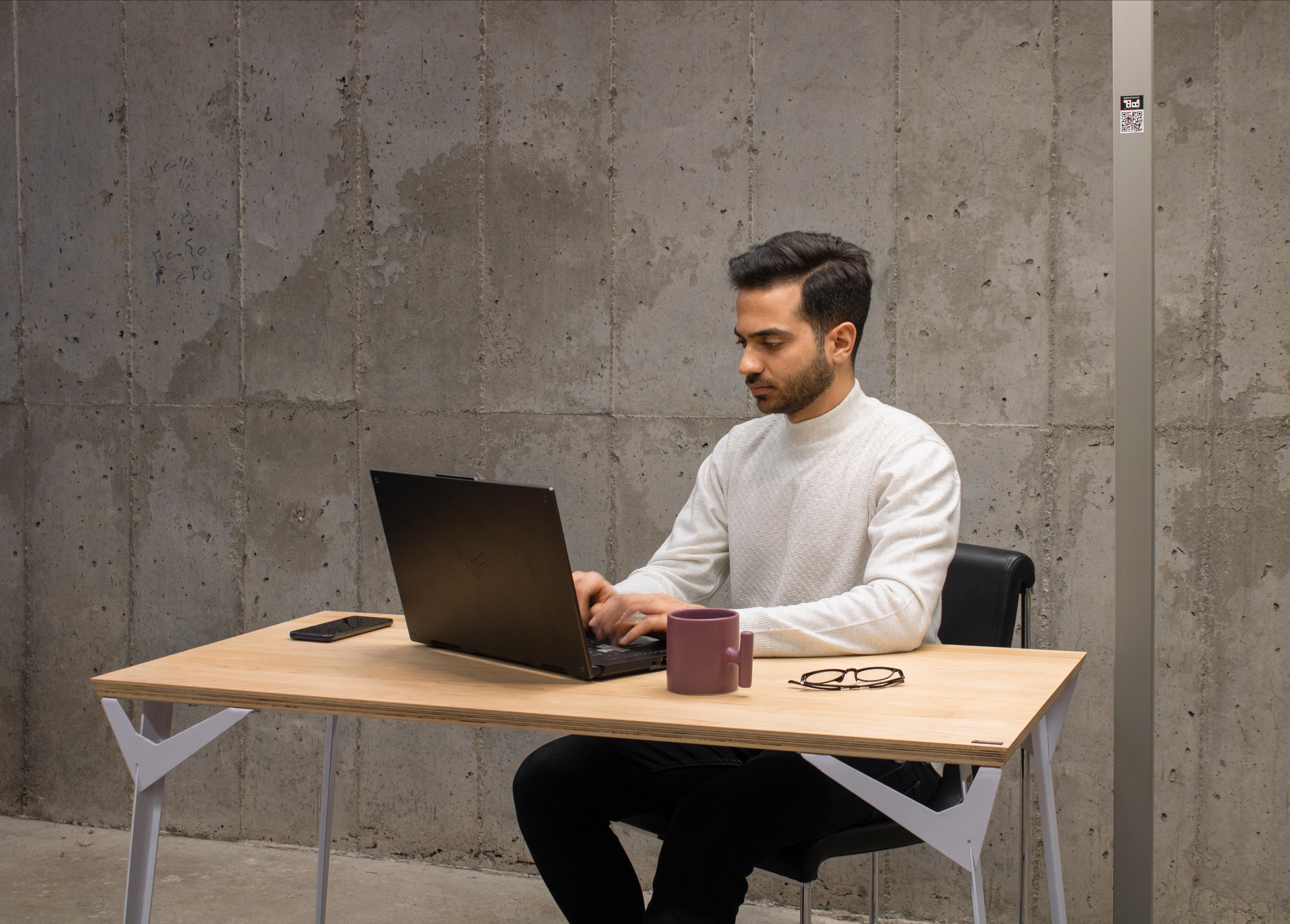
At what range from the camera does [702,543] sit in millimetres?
2174

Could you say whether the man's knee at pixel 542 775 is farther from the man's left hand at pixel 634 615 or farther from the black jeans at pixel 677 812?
the man's left hand at pixel 634 615

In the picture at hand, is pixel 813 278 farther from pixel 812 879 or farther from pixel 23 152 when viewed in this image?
pixel 23 152

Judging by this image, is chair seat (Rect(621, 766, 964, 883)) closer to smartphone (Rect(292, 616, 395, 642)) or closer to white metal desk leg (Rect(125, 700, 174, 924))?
smartphone (Rect(292, 616, 395, 642))

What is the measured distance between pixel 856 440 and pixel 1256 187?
113 cm

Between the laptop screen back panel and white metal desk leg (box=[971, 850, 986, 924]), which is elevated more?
the laptop screen back panel

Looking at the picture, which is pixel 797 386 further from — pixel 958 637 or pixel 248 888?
pixel 248 888

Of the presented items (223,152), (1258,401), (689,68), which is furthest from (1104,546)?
(223,152)

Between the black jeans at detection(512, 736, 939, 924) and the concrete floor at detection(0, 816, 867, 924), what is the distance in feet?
3.26

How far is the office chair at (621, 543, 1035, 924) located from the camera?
164 centimetres

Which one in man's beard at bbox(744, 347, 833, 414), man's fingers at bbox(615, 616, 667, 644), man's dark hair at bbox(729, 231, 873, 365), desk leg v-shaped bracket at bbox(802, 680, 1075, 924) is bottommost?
desk leg v-shaped bracket at bbox(802, 680, 1075, 924)

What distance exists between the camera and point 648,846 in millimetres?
2814

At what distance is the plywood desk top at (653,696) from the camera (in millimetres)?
1222

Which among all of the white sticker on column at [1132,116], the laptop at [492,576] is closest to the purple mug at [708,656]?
the laptop at [492,576]

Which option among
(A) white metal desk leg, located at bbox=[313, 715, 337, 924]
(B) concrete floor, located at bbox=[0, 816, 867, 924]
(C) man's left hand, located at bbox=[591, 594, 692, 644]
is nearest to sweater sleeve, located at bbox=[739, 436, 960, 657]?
(C) man's left hand, located at bbox=[591, 594, 692, 644]
